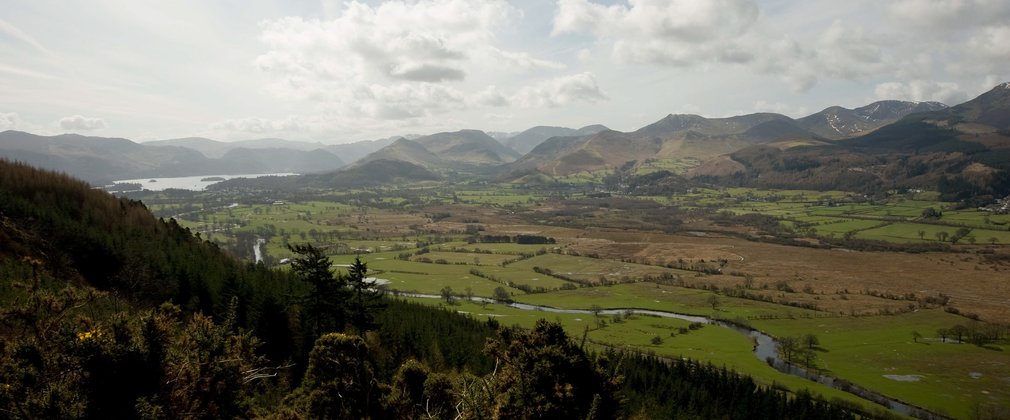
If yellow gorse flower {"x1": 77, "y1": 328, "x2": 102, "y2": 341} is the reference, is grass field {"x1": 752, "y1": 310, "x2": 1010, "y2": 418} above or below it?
below

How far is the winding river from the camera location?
7250 centimetres

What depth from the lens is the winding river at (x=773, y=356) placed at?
7250 centimetres

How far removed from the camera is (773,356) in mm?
92688

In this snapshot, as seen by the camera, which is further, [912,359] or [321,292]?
[912,359]

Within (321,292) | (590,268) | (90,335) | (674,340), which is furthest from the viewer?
(590,268)

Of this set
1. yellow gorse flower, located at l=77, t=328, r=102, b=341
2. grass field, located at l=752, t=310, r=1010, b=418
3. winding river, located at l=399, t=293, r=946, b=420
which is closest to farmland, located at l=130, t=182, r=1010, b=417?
grass field, located at l=752, t=310, r=1010, b=418

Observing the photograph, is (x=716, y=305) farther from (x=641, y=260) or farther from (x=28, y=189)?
(x=28, y=189)

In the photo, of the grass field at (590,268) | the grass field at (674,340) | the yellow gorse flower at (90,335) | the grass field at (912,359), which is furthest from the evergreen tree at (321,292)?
the grass field at (590,268)

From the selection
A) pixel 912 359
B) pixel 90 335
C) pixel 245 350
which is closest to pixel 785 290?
pixel 912 359

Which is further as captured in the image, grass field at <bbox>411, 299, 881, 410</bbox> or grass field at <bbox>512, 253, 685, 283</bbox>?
grass field at <bbox>512, 253, 685, 283</bbox>

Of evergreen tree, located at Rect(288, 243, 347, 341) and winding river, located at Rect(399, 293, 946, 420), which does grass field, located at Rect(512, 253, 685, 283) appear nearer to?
winding river, located at Rect(399, 293, 946, 420)

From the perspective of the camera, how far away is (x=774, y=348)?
317 feet

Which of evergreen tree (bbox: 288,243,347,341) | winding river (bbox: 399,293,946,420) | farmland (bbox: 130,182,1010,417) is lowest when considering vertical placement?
winding river (bbox: 399,293,946,420)

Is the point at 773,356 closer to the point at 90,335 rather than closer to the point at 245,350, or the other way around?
the point at 245,350
